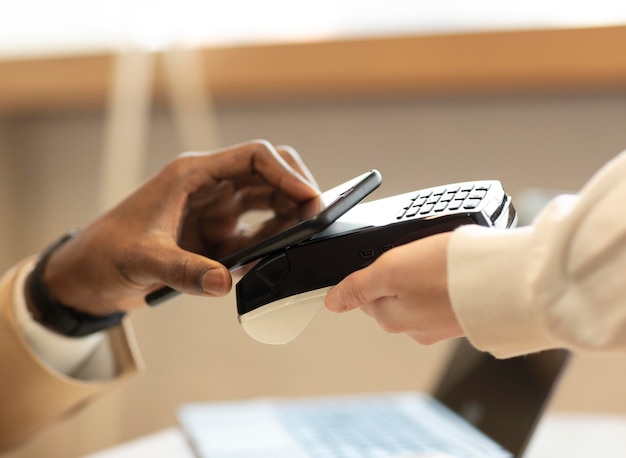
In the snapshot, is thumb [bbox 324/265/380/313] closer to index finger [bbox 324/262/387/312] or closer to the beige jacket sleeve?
index finger [bbox 324/262/387/312]

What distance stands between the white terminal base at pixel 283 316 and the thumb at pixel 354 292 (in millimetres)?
17

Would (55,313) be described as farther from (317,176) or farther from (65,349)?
(317,176)

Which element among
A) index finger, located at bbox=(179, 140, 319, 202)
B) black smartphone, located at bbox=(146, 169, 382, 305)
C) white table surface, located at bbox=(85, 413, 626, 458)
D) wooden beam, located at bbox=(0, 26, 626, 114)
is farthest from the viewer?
wooden beam, located at bbox=(0, 26, 626, 114)

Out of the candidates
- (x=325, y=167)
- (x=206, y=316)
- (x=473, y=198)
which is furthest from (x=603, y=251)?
(x=206, y=316)

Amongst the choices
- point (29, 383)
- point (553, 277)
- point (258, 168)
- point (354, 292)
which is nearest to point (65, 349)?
point (29, 383)

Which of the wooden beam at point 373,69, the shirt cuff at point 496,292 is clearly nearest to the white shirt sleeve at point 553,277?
the shirt cuff at point 496,292

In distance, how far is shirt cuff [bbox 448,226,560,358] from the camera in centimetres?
38

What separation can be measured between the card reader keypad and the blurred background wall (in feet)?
1.70

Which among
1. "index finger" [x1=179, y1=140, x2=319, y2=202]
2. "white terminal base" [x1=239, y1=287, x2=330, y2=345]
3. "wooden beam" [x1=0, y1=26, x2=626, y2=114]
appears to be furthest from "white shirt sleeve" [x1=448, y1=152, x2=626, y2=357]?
"wooden beam" [x1=0, y1=26, x2=626, y2=114]

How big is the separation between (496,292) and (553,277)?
3 cm

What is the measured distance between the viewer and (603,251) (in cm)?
35

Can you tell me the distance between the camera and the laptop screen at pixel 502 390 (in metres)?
0.63

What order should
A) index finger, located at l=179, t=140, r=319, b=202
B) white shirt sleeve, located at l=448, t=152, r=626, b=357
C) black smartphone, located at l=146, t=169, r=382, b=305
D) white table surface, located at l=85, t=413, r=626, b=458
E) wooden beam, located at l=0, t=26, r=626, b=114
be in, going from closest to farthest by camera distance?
white shirt sleeve, located at l=448, t=152, r=626, b=357, black smartphone, located at l=146, t=169, r=382, b=305, index finger, located at l=179, t=140, r=319, b=202, white table surface, located at l=85, t=413, r=626, b=458, wooden beam, located at l=0, t=26, r=626, b=114

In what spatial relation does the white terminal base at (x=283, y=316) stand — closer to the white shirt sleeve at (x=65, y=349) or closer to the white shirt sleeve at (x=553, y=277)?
the white shirt sleeve at (x=553, y=277)
